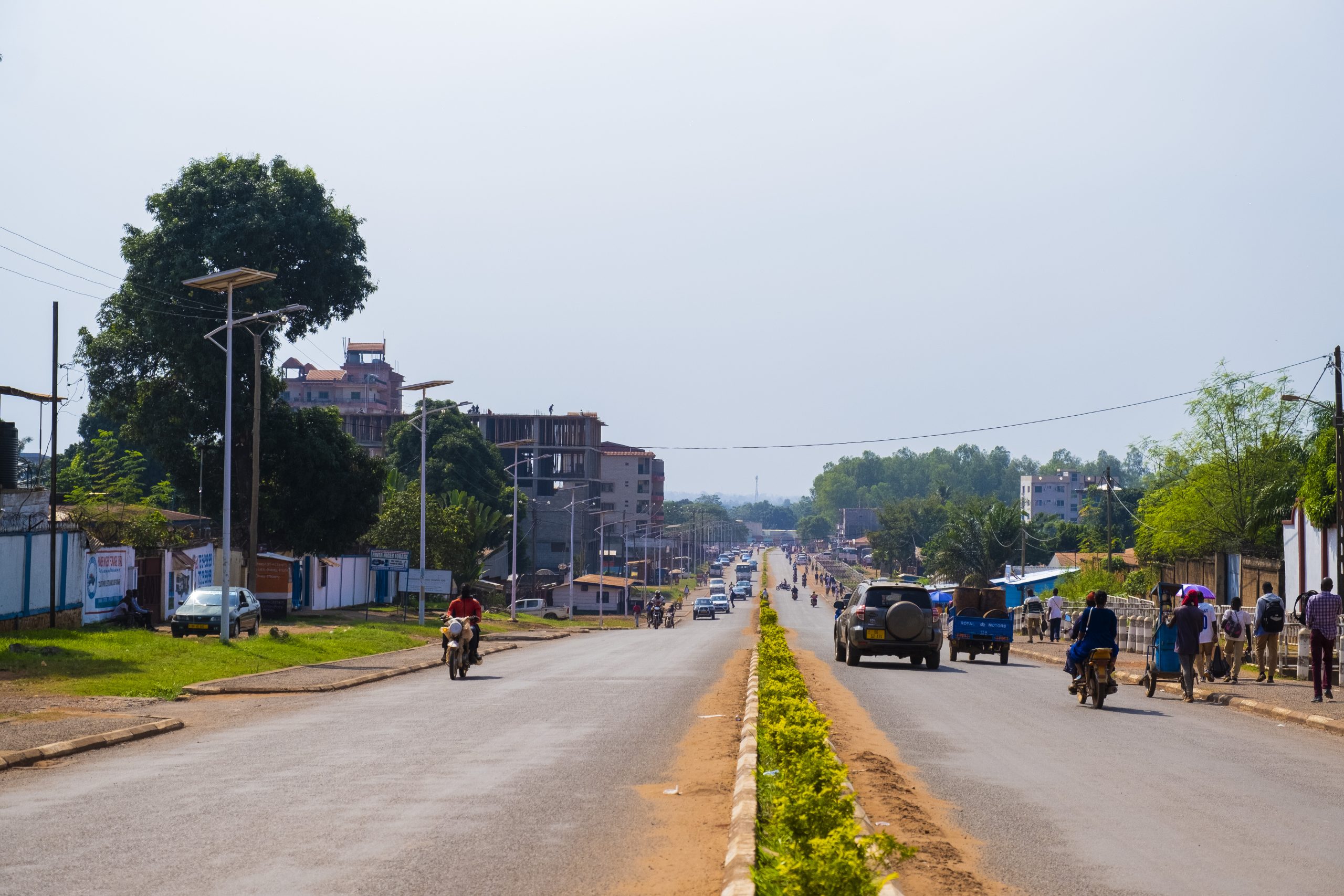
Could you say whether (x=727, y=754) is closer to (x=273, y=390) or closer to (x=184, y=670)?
(x=184, y=670)

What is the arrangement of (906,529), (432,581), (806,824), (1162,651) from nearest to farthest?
1. (806,824)
2. (1162,651)
3. (432,581)
4. (906,529)

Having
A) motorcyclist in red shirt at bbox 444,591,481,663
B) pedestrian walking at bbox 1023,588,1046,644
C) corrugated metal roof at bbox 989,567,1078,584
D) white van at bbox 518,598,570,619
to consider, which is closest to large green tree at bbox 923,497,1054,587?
corrugated metal roof at bbox 989,567,1078,584

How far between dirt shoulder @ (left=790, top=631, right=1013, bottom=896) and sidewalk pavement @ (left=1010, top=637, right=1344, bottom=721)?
6.72 metres

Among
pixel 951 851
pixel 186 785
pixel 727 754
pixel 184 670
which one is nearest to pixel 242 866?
pixel 186 785

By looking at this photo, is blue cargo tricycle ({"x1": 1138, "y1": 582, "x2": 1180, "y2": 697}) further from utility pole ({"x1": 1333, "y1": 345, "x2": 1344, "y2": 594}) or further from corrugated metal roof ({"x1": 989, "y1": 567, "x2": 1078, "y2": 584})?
corrugated metal roof ({"x1": 989, "y1": 567, "x2": 1078, "y2": 584})

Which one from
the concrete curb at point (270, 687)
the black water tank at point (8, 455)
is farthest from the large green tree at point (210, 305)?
the concrete curb at point (270, 687)

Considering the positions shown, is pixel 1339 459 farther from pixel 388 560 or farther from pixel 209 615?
pixel 388 560

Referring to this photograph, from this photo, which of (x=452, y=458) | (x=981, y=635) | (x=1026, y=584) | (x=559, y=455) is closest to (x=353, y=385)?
(x=559, y=455)

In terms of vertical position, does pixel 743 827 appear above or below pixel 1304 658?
above

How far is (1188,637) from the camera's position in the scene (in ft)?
65.8

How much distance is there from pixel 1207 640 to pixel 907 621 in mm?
6046

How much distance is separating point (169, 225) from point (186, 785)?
42.7 m

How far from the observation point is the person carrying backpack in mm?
22688

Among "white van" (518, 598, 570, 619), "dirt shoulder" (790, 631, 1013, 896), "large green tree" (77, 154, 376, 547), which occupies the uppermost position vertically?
"large green tree" (77, 154, 376, 547)
